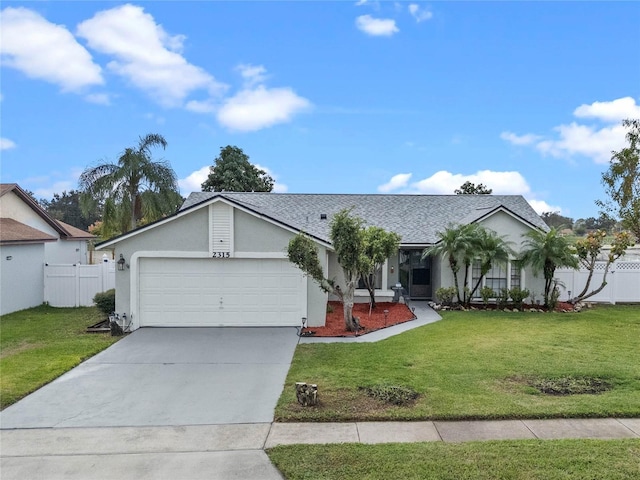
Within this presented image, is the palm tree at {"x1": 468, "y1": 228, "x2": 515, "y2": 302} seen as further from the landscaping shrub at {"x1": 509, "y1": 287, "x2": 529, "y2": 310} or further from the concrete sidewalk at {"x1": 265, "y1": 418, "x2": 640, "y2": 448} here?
the concrete sidewalk at {"x1": 265, "y1": 418, "x2": 640, "y2": 448}

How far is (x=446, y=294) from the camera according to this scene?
54.9 ft

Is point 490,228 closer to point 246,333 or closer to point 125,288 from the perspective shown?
point 246,333

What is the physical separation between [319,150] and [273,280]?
12015 millimetres

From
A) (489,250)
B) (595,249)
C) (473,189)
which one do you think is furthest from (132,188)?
(473,189)

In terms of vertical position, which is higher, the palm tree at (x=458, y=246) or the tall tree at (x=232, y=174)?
the tall tree at (x=232, y=174)

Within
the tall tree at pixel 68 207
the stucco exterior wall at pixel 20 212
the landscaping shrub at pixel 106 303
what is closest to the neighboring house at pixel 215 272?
the landscaping shrub at pixel 106 303

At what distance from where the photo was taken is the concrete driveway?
683 centimetres

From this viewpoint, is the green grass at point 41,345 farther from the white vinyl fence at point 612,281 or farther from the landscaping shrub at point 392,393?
the white vinyl fence at point 612,281

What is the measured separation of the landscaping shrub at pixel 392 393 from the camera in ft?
23.2

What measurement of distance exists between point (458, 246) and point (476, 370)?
7898mm

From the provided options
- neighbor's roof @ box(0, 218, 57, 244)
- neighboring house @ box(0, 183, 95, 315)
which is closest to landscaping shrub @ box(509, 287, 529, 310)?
neighboring house @ box(0, 183, 95, 315)

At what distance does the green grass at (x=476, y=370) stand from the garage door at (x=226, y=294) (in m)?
2.66

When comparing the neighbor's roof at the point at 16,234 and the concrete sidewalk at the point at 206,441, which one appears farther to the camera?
the neighbor's roof at the point at 16,234

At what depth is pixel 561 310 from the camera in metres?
16.5
